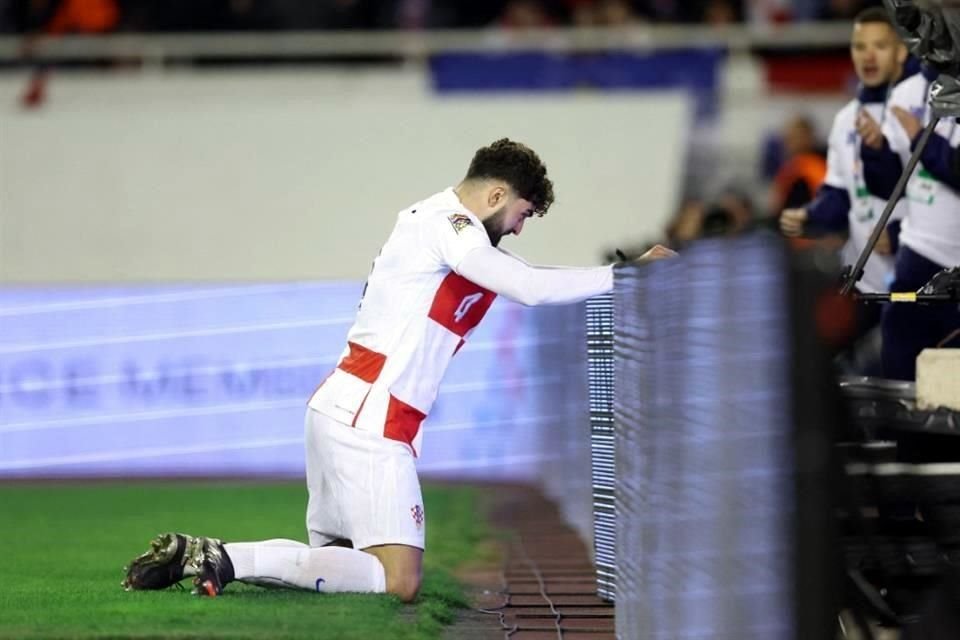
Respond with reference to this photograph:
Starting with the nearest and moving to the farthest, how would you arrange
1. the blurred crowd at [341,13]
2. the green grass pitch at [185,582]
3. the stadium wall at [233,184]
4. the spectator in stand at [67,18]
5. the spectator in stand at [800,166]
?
the green grass pitch at [185,582] < the spectator in stand at [800,166] < the stadium wall at [233,184] < the blurred crowd at [341,13] < the spectator in stand at [67,18]

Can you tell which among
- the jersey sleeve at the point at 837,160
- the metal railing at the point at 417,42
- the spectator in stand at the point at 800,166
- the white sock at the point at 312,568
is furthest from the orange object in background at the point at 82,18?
the white sock at the point at 312,568

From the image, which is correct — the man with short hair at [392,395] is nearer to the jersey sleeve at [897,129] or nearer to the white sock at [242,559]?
the white sock at [242,559]

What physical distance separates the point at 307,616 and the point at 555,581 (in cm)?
215

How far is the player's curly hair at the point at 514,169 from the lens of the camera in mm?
6859

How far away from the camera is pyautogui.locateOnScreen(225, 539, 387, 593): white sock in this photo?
22.0 feet

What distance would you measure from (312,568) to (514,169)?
1574 mm

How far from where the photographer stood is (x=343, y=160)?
17812 millimetres

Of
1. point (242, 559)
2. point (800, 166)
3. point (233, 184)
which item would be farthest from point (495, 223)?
point (233, 184)

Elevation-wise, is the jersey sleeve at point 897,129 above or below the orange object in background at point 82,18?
below

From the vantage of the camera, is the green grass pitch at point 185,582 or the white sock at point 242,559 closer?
the green grass pitch at point 185,582

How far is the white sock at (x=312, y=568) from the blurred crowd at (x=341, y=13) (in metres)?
12.1

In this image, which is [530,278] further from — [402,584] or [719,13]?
[719,13]

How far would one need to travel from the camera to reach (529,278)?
6.43 meters

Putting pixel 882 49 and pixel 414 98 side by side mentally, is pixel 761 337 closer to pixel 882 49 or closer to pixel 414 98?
pixel 882 49
